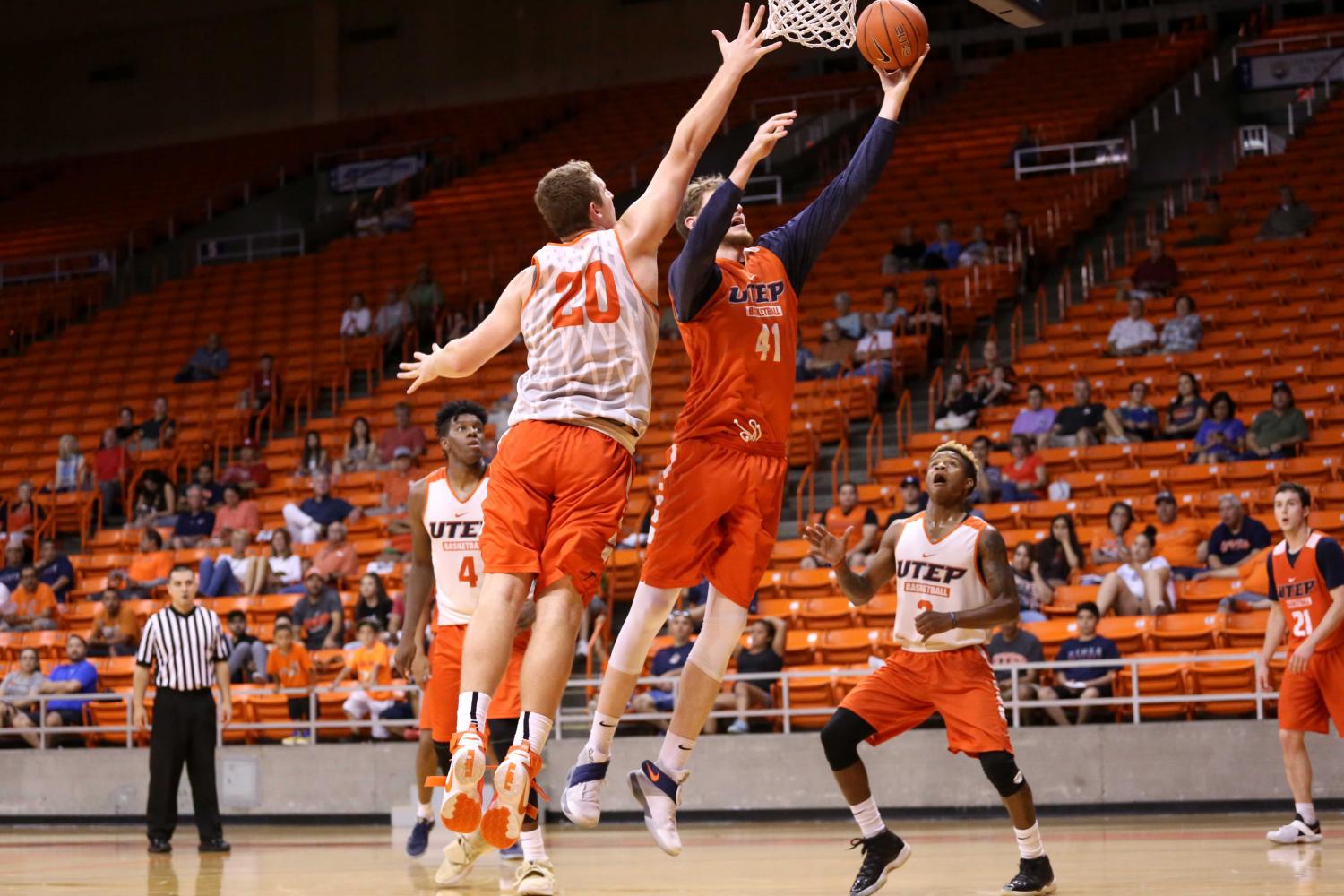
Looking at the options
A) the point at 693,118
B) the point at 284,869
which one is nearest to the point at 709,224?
the point at 693,118

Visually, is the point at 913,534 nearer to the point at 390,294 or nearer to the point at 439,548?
the point at 439,548

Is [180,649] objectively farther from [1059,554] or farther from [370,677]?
[1059,554]

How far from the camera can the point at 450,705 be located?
8242 millimetres

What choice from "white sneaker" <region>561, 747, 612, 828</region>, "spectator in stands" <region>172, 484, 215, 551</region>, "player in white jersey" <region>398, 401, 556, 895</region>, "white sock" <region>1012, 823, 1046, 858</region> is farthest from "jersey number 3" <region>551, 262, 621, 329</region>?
"spectator in stands" <region>172, 484, 215, 551</region>

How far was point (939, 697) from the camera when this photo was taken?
7.13 m

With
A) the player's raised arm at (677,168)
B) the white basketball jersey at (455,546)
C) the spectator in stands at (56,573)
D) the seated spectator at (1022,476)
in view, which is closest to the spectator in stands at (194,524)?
the spectator in stands at (56,573)

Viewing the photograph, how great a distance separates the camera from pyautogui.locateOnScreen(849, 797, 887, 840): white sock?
22.6ft

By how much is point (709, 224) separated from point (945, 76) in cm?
2203

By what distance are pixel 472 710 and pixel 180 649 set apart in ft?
19.6

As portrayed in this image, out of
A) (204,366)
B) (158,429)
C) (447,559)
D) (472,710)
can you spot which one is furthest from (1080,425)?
(204,366)

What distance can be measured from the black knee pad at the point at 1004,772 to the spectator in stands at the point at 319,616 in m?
8.59

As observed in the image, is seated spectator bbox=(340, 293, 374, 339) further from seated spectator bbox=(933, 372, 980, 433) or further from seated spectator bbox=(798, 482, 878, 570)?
seated spectator bbox=(798, 482, 878, 570)

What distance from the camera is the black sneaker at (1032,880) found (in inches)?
258

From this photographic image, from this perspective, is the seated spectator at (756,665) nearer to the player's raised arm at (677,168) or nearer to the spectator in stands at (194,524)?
the spectator in stands at (194,524)
